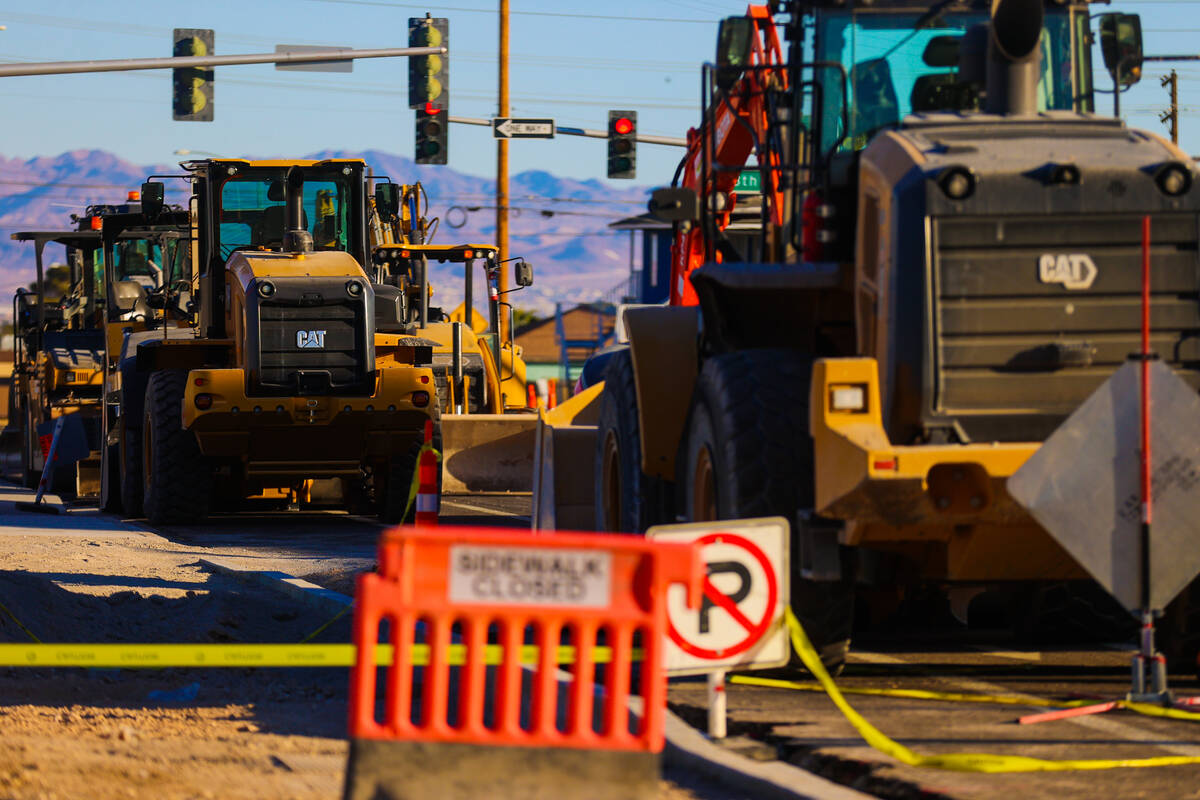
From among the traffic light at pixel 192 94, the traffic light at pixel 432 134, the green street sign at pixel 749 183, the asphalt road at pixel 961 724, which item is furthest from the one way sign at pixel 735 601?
the traffic light at pixel 432 134

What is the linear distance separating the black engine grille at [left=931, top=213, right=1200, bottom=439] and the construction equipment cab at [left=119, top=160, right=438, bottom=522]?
10.7 meters

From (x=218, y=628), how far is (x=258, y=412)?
6.82 m

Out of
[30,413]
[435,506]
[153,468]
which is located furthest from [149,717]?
[30,413]

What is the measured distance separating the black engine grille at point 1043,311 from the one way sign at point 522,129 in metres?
24.7

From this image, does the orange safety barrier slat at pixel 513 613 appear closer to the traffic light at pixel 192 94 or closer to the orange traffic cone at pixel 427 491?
the orange traffic cone at pixel 427 491

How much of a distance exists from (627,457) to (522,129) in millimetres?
22831

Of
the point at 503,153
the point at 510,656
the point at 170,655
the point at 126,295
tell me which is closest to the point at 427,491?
the point at 170,655

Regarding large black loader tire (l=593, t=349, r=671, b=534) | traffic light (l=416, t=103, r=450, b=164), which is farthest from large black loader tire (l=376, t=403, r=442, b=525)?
traffic light (l=416, t=103, r=450, b=164)

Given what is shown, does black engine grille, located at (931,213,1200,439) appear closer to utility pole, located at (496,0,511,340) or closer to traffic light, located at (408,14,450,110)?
traffic light, located at (408,14,450,110)

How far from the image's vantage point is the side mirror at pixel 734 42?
999 centimetres

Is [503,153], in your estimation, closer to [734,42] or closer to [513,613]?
[734,42]

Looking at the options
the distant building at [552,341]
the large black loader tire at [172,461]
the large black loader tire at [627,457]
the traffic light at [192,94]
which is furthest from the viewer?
the distant building at [552,341]

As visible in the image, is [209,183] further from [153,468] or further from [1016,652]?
[1016,652]

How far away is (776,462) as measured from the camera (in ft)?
28.3
